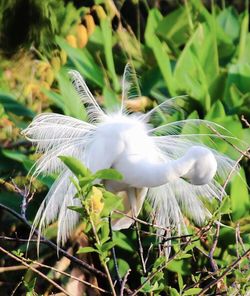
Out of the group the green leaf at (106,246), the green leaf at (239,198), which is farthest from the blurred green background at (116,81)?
the green leaf at (106,246)

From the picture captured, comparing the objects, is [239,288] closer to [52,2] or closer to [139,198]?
[139,198]

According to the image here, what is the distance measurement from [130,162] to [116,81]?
4.48 ft

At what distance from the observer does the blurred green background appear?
2.89 metres

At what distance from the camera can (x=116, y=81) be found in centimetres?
352

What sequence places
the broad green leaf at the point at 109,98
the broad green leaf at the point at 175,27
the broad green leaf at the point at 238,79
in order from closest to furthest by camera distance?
the broad green leaf at the point at 109,98 → the broad green leaf at the point at 238,79 → the broad green leaf at the point at 175,27

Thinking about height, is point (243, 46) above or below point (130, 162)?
below

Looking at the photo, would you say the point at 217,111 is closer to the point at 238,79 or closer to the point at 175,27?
the point at 238,79

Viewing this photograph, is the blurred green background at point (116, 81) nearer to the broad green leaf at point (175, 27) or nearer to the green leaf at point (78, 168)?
the broad green leaf at point (175, 27)

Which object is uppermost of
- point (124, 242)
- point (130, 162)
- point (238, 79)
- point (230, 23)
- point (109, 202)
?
point (109, 202)

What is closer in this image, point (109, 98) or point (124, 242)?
point (124, 242)

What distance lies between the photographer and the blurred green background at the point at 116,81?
2.89 metres

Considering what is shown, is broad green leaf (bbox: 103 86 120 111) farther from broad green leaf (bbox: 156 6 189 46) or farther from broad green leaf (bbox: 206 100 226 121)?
broad green leaf (bbox: 156 6 189 46)

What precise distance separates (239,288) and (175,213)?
0.35m

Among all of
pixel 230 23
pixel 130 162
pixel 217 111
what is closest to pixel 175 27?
pixel 230 23
